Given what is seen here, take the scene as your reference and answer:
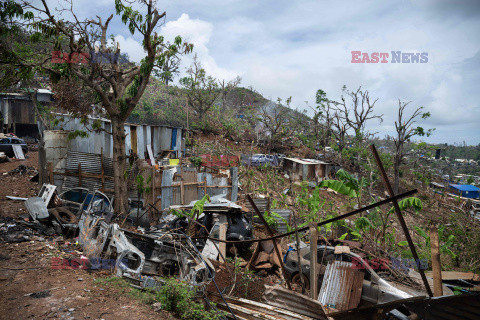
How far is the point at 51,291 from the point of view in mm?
4586

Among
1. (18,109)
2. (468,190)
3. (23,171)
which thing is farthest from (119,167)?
(468,190)

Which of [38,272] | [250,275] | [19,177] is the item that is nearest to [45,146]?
[19,177]

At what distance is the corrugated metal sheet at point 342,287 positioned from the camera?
576 centimetres

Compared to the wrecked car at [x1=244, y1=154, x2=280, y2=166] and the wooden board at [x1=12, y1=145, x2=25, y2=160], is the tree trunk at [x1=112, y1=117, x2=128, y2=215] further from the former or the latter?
the wooden board at [x1=12, y1=145, x2=25, y2=160]

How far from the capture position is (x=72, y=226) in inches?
302

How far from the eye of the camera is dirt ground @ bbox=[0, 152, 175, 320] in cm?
404

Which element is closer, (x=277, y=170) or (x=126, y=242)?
(x=126, y=242)

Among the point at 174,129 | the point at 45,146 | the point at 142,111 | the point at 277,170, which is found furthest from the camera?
the point at 142,111

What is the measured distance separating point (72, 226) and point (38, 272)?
2.55 meters

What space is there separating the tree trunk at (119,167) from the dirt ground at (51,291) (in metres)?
2.68

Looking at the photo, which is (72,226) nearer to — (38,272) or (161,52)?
(38,272)

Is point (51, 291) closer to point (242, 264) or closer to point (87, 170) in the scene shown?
point (242, 264)

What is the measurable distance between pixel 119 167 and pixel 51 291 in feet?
16.7

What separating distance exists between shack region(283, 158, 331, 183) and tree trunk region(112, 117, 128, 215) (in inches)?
561
